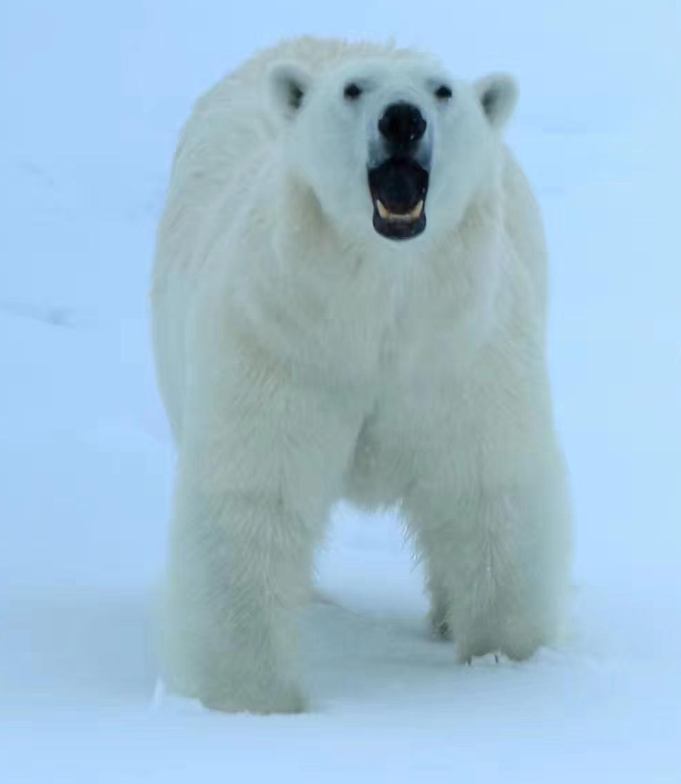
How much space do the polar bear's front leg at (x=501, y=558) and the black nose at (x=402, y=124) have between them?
0.85 m

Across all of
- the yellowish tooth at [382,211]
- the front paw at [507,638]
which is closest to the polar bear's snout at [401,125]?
the yellowish tooth at [382,211]

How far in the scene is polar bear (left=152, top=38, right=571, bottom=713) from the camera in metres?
3.53

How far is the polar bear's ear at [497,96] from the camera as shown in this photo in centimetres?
377

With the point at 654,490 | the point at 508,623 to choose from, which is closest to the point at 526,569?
the point at 508,623

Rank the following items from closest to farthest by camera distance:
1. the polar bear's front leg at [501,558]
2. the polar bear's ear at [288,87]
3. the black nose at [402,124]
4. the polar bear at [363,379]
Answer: the black nose at [402,124], the polar bear at [363,379], the polar bear's ear at [288,87], the polar bear's front leg at [501,558]

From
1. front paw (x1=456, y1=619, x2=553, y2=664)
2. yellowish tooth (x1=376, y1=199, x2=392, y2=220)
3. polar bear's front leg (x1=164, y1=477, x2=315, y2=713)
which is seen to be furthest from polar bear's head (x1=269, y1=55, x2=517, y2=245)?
front paw (x1=456, y1=619, x2=553, y2=664)

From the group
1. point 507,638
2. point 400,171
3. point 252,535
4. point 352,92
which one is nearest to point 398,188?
point 400,171

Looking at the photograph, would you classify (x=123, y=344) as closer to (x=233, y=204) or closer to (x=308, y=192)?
(x=233, y=204)

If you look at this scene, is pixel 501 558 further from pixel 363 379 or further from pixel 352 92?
pixel 352 92

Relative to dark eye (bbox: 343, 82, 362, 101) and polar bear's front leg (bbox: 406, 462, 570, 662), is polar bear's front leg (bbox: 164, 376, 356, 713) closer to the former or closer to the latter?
polar bear's front leg (bbox: 406, 462, 570, 662)

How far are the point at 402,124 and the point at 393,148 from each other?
0.05 m

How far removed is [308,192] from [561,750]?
1206 mm

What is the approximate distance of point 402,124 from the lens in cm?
340

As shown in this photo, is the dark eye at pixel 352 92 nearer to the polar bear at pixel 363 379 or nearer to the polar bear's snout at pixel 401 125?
the polar bear at pixel 363 379
